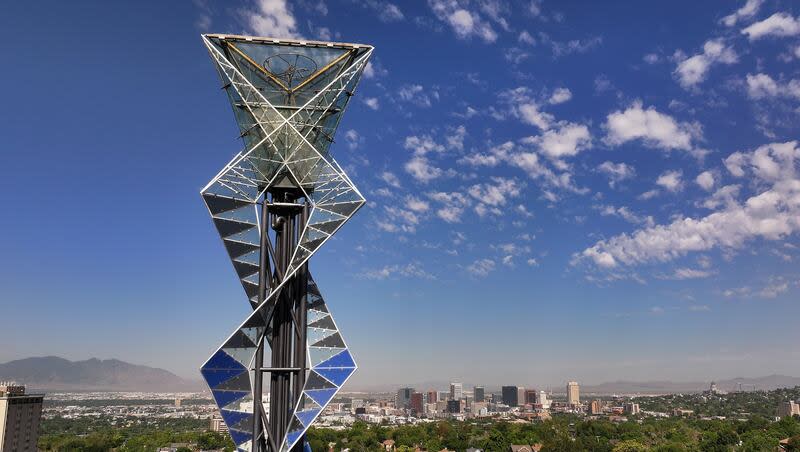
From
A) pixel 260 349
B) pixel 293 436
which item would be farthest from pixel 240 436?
pixel 260 349

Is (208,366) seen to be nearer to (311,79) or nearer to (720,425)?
(311,79)

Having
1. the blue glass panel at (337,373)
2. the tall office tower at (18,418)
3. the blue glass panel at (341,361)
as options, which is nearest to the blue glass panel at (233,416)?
the blue glass panel at (337,373)

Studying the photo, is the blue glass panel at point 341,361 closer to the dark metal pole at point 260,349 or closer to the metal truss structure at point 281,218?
the metal truss structure at point 281,218

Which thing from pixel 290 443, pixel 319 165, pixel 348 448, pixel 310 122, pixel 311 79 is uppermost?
pixel 311 79

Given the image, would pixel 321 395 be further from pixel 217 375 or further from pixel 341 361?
pixel 217 375

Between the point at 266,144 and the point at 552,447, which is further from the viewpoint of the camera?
the point at 552,447

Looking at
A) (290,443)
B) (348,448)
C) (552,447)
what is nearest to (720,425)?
(552,447)

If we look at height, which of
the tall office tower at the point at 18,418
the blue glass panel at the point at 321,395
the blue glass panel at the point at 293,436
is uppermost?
the blue glass panel at the point at 321,395
